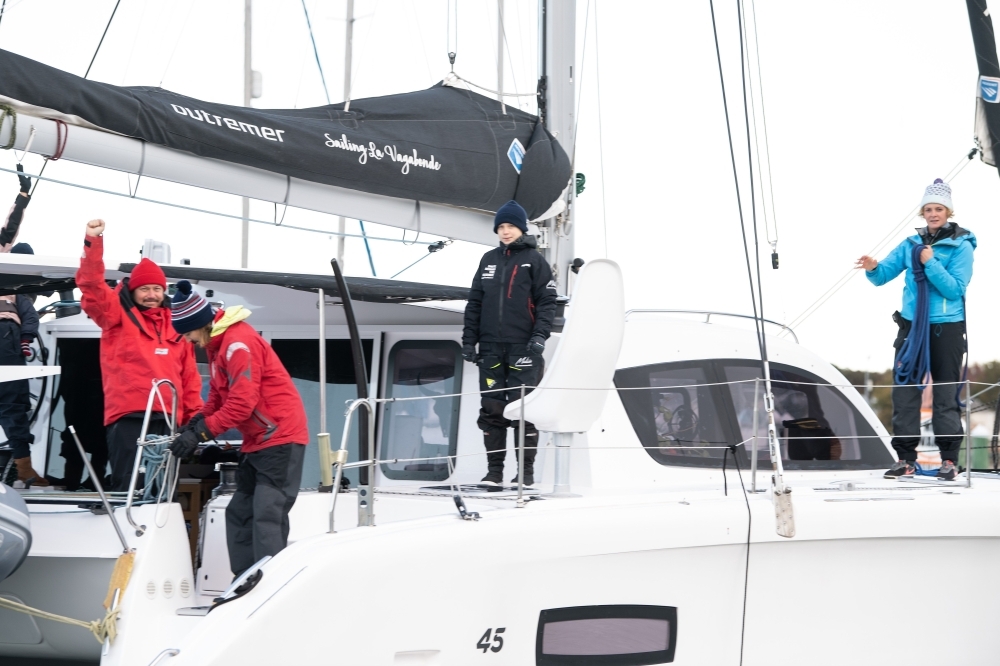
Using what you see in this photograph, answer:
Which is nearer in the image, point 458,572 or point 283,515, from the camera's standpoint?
point 458,572

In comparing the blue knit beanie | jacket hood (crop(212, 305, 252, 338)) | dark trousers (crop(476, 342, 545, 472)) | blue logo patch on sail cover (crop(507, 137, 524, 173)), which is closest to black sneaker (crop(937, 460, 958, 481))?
dark trousers (crop(476, 342, 545, 472))

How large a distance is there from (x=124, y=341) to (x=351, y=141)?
1.46 metres

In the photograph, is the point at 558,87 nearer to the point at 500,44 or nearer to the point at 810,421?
the point at 500,44

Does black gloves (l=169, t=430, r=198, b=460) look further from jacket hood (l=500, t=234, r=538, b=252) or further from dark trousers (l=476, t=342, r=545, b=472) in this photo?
jacket hood (l=500, t=234, r=538, b=252)

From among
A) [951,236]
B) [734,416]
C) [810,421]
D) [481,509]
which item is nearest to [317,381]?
[481,509]

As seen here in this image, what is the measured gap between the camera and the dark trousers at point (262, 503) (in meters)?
4.20

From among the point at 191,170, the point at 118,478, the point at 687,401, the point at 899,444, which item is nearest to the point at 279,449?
the point at 118,478

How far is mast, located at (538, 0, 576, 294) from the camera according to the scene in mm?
6398

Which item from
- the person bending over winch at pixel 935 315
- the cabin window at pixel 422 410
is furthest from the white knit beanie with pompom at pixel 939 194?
the cabin window at pixel 422 410

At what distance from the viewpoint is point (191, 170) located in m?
4.85

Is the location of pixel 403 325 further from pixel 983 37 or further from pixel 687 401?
pixel 983 37

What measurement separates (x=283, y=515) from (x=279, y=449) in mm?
272

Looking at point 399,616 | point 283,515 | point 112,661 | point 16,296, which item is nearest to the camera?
point 399,616

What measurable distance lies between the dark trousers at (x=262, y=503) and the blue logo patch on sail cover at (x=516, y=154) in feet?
7.20
